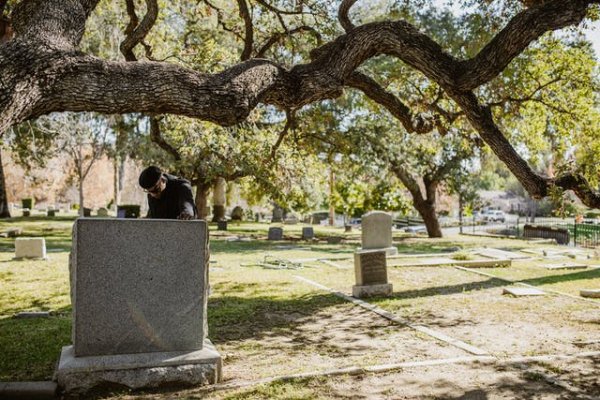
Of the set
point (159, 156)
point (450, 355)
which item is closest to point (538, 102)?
point (450, 355)

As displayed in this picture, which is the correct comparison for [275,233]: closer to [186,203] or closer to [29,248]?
[29,248]

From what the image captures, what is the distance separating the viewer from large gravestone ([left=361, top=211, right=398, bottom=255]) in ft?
52.5

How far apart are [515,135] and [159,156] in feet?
69.8

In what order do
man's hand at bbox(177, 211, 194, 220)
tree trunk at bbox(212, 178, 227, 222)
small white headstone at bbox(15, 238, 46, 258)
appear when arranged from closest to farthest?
man's hand at bbox(177, 211, 194, 220)
small white headstone at bbox(15, 238, 46, 258)
tree trunk at bbox(212, 178, 227, 222)

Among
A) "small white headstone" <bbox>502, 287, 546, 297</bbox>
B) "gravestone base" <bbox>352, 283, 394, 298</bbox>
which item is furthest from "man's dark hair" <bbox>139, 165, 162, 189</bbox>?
"small white headstone" <bbox>502, 287, 546, 297</bbox>

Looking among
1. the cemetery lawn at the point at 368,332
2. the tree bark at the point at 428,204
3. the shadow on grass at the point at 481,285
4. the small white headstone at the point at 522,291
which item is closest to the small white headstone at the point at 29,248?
the cemetery lawn at the point at 368,332

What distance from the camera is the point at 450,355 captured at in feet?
19.3

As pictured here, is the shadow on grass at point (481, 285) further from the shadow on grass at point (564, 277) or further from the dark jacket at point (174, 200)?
the dark jacket at point (174, 200)

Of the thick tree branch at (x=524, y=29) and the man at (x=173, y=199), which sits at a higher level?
the thick tree branch at (x=524, y=29)

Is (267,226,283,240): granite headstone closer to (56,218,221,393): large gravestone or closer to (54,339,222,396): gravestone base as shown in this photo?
(56,218,221,393): large gravestone

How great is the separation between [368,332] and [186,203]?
10.1ft

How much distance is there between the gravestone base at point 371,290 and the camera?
9.66m

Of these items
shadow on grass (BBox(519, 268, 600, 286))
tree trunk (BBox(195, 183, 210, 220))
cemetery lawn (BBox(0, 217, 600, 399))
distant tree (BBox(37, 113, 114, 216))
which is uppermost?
distant tree (BBox(37, 113, 114, 216))

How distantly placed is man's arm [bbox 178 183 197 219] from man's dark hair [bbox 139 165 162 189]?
35 cm
